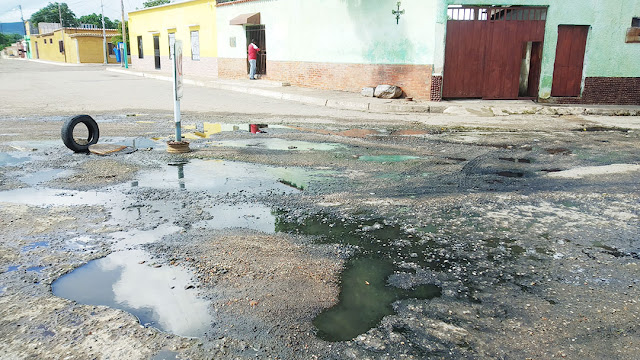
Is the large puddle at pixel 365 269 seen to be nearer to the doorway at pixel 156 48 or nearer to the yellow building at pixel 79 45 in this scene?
the doorway at pixel 156 48

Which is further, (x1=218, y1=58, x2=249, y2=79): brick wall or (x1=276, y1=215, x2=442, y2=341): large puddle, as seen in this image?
(x1=218, y1=58, x2=249, y2=79): brick wall

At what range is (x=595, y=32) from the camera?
14227 millimetres

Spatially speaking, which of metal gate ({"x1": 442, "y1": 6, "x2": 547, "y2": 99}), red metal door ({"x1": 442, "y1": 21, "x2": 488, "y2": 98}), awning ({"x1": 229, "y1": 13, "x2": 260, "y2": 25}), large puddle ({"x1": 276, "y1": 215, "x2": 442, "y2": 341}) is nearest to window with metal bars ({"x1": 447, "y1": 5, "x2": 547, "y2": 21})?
metal gate ({"x1": 442, "y1": 6, "x2": 547, "y2": 99})

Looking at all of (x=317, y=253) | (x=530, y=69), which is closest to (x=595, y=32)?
(x=530, y=69)

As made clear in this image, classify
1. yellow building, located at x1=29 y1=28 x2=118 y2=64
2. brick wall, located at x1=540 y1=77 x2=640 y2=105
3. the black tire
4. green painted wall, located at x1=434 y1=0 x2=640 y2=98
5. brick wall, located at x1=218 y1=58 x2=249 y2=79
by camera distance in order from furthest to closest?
yellow building, located at x1=29 y1=28 x2=118 y2=64, brick wall, located at x1=218 y1=58 x2=249 y2=79, brick wall, located at x1=540 y1=77 x2=640 y2=105, green painted wall, located at x1=434 y1=0 x2=640 y2=98, the black tire

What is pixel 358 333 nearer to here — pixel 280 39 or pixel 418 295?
pixel 418 295

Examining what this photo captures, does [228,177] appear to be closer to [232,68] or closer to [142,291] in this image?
[142,291]

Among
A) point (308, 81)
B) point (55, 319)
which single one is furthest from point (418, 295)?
point (308, 81)

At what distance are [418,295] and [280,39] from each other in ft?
63.3

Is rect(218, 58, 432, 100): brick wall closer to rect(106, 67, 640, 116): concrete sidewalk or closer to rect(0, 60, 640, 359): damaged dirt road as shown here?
rect(106, 67, 640, 116): concrete sidewalk

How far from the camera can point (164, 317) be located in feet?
9.52

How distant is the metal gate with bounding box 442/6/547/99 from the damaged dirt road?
7157 millimetres

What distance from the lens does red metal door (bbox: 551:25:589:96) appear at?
47.0 feet

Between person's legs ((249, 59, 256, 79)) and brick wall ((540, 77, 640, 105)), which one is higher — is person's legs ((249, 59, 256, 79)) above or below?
above
